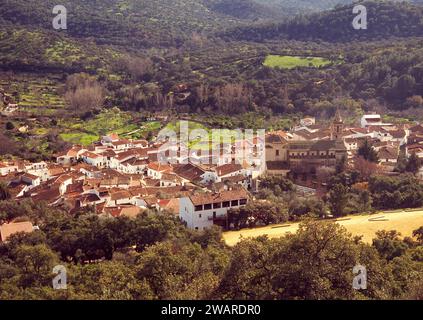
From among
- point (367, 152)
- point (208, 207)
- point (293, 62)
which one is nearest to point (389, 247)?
point (208, 207)

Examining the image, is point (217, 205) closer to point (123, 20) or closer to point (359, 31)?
point (359, 31)

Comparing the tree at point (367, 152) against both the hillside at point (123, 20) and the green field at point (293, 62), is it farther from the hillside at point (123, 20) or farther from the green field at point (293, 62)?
the hillside at point (123, 20)

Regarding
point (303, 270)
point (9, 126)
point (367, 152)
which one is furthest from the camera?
point (9, 126)

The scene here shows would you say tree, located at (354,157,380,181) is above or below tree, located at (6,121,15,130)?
below

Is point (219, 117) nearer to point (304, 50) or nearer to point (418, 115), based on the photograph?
point (418, 115)

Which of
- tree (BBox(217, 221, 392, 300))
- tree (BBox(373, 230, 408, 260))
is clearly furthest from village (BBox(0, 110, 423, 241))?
tree (BBox(217, 221, 392, 300))

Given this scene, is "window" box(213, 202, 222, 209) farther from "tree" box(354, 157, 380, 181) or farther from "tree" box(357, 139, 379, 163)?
"tree" box(357, 139, 379, 163)

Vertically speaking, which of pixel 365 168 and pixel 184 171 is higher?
pixel 365 168
